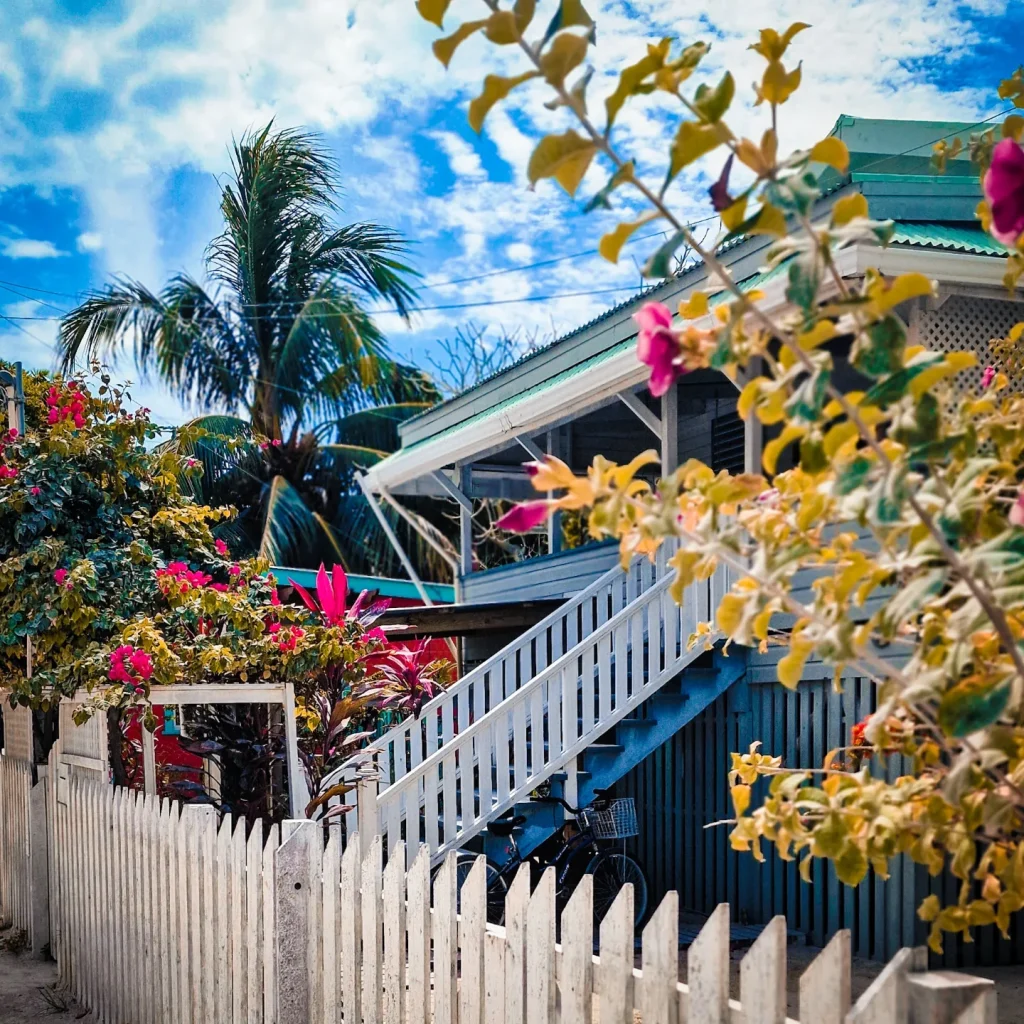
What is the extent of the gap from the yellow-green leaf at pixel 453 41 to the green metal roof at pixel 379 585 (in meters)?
14.8

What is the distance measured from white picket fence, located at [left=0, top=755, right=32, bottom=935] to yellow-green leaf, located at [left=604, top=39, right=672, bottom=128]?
25.9ft

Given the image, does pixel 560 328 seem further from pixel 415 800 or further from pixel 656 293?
pixel 415 800

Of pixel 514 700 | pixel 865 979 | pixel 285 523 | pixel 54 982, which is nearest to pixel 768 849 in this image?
pixel 865 979

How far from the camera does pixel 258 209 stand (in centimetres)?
2680

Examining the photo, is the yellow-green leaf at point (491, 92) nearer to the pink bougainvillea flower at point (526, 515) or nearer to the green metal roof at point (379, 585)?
the pink bougainvillea flower at point (526, 515)

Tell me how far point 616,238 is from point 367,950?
2.65 m

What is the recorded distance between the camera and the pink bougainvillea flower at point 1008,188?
5.57ft

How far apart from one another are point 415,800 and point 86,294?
21.7m

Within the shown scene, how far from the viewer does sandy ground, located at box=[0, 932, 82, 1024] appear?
680cm

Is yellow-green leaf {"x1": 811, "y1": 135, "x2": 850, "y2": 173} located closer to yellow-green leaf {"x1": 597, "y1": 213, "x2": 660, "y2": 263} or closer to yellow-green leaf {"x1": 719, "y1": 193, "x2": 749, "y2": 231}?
yellow-green leaf {"x1": 719, "y1": 193, "x2": 749, "y2": 231}

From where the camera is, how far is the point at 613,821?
29.3 feet

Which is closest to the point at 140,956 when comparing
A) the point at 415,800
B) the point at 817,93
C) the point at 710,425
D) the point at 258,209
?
the point at 415,800

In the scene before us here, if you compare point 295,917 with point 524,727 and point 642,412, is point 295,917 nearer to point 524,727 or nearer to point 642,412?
point 524,727

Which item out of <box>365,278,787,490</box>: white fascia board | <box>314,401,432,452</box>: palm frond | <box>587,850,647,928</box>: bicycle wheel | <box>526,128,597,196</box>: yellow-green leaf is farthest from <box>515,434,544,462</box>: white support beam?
<box>314,401,432,452</box>: palm frond
